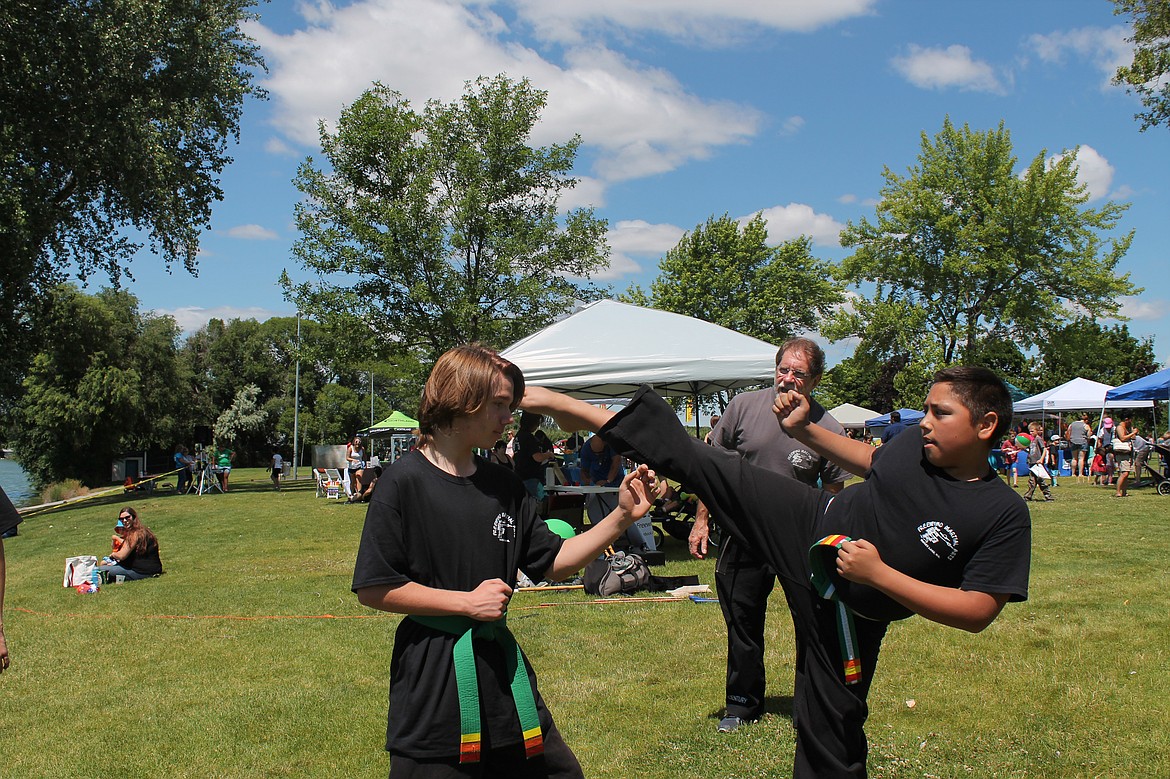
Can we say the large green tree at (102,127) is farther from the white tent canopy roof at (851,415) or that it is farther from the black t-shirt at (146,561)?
the white tent canopy roof at (851,415)

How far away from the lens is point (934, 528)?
2904mm

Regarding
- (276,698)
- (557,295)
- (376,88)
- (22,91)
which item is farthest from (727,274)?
(276,698)

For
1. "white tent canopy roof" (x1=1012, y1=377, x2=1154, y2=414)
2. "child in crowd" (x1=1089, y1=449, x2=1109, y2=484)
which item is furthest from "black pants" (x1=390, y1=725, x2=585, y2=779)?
"white tent canopy roof" (x1=1012, y1=377, x2=1154, y2=414)

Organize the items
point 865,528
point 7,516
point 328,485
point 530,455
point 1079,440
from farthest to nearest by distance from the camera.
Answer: point 328,485 → point 1079,440 → point 530,455 → point 7,516 → point 865,528

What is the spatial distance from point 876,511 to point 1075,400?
31090 mm

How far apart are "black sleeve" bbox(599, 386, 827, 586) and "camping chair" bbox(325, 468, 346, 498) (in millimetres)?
28631

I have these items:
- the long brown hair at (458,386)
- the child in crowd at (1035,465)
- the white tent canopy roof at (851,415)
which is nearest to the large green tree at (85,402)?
the white tent canopy roof at (851,415)

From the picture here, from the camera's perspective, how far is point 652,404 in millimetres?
3281

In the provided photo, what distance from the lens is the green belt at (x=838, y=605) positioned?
9.91 ft

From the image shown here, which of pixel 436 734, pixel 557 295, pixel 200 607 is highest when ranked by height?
pixel 557 295

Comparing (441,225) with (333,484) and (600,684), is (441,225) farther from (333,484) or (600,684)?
(600,684)

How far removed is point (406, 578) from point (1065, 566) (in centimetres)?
1002

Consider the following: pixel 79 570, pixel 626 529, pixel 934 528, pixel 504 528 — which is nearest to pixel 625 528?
pixel 626 529

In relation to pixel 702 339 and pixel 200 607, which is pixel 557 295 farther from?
pixel 200 607
